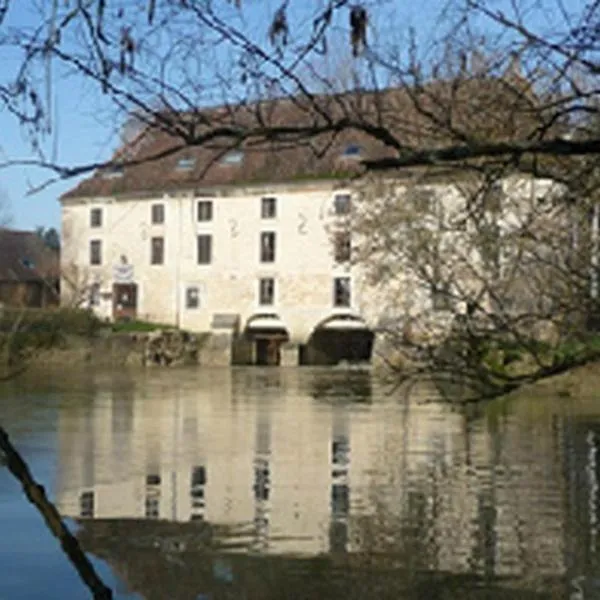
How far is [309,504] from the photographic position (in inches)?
480

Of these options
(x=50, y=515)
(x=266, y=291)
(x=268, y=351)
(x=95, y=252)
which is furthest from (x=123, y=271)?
(x=50, y=515)

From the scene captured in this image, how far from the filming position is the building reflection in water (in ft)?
33.0

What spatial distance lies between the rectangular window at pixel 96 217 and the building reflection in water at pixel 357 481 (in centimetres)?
3342

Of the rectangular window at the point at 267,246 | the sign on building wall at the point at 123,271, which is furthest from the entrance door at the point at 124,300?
the rectangular window at the point at 267,246

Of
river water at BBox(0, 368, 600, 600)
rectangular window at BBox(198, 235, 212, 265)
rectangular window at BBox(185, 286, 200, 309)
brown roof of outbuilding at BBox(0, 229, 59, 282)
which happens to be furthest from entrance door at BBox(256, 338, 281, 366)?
river water at BBox(0, 368, 600, 600)

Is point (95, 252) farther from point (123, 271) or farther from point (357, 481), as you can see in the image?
point (357, 481)

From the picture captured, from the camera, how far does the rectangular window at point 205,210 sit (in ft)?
181

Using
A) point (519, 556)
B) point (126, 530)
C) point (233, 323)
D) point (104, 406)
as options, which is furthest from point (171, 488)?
point (233, 323)

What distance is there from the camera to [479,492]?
43.1 feet

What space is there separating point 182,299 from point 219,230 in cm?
345

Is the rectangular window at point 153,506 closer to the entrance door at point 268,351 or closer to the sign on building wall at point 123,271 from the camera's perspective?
the entrance door at point 268,351

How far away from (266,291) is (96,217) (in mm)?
9396

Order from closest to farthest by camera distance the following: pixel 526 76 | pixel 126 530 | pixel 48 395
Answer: pixel 526 76 < pixel 126 530 < pixel 48 395

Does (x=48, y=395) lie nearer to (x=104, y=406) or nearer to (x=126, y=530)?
(x=104, y=406)
